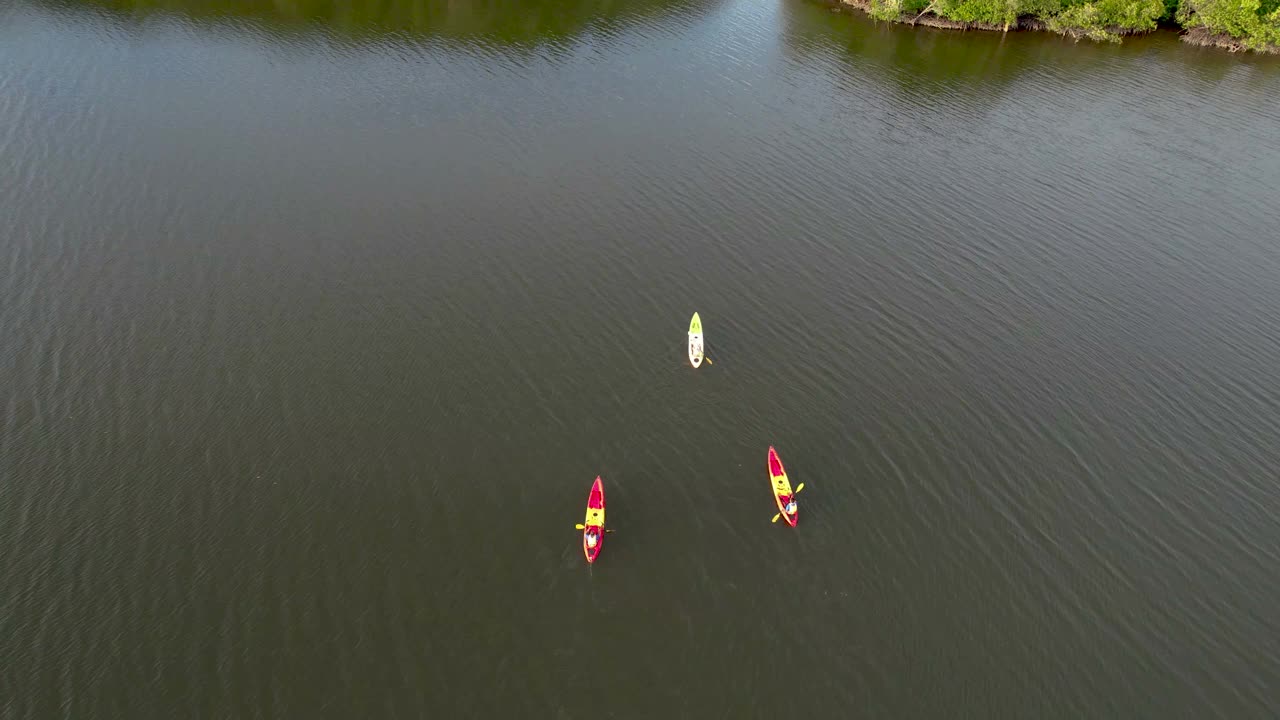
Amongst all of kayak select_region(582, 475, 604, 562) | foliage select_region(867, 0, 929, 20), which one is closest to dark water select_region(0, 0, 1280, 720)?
kayak select_region(582, 475, 604, 562)

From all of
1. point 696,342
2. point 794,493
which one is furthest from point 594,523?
point 696,342

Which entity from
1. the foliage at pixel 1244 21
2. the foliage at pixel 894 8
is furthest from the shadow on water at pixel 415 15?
the foliage at pixel 1244 21

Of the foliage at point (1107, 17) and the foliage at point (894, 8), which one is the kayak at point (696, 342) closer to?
the foliage at point (894, 8)

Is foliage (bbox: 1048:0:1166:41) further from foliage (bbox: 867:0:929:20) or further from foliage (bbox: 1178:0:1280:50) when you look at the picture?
foliage (bbox: 867:0:929:20)

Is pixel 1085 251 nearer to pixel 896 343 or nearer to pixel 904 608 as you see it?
pixel 896 343

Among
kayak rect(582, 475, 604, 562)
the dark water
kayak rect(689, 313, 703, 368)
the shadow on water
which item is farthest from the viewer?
the shadow on water

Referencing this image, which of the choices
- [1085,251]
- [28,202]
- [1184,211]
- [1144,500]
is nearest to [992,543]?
[1144,500]
